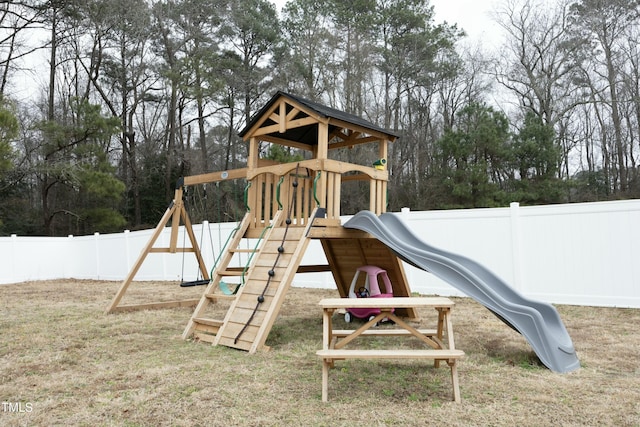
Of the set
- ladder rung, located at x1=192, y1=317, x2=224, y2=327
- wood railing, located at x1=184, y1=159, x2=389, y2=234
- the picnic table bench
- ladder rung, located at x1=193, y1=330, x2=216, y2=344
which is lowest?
ladder rung, located at x1=193, y1=330, x2=216, y2=344

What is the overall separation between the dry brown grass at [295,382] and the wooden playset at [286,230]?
14.4 inches

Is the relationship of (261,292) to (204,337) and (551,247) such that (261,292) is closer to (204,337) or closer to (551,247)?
(204,337)

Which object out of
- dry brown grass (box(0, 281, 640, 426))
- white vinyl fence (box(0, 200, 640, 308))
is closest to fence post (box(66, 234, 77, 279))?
white vinyl fence (box(0, 200, 640, 308))

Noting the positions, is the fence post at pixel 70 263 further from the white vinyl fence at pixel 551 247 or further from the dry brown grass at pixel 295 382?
the dry brown grass at pixel 295 382

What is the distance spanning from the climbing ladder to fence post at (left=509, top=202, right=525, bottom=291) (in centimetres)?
388

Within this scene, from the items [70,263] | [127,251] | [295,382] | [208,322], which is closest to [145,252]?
[208,322]

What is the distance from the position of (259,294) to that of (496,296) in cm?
229

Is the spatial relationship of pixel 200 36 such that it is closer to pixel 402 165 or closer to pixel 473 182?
pixel 402 165

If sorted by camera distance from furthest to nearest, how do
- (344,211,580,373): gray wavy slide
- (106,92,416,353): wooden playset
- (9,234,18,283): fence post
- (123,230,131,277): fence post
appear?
(9,234,18,283): fence post → (123,230,131,277): fence post → (106,92,416,353): wooden playset → (344,211,580,373): gray wavy slide

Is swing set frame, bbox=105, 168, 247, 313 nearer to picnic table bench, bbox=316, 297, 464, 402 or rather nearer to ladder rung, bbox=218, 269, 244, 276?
ladder rung, bbox=218, 269, 244, 276

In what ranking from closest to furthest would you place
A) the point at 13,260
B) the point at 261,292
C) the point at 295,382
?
1. the point at 295,382
2. the point at 261,292
3. the point at 13,260

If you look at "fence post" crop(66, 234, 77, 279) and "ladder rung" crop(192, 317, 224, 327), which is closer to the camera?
"ladder rung" crop(192, 317, 224, 327)

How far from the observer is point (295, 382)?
12.0ft

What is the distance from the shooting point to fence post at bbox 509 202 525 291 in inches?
292
